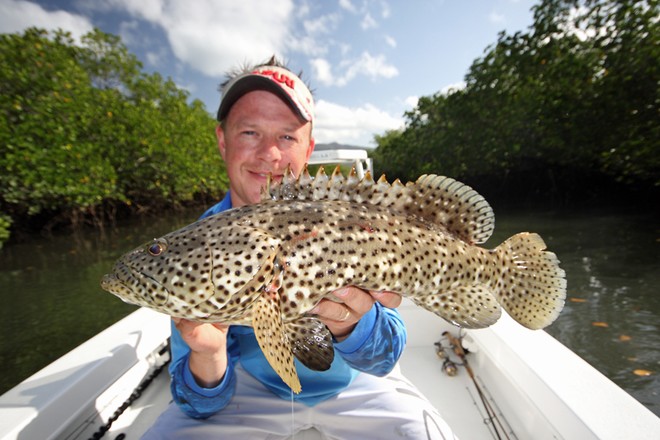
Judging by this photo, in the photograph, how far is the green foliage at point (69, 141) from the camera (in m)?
14.4

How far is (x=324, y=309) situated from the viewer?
6.46ft

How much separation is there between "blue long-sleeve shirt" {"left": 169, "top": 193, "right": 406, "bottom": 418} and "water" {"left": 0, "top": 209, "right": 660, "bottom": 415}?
1345mm

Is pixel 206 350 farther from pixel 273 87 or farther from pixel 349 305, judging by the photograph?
pixel 273 87

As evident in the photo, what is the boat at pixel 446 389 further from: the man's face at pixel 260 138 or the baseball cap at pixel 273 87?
the baseball cap at pixel 273 87

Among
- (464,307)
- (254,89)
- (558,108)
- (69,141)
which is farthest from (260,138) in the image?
(558,108)

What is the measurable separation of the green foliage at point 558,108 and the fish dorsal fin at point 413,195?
57.4 ft

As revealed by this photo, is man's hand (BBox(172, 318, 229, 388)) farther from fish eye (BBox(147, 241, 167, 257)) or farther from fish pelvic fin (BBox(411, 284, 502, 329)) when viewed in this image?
fish pelvic fin (BBox(411, 284, 502, 329))

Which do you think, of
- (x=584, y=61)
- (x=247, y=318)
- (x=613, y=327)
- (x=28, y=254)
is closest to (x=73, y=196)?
(x=28, y=254)

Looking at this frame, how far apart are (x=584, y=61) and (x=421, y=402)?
72.1 ft

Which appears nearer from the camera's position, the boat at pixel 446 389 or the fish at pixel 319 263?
the fish at pixel 319 263

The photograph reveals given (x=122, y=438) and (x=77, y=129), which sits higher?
(x=77, y=129)

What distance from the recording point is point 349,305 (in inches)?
77.7

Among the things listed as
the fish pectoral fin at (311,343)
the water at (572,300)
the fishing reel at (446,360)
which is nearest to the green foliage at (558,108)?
the water at (572,300)

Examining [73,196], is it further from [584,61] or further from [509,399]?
[584,61]
